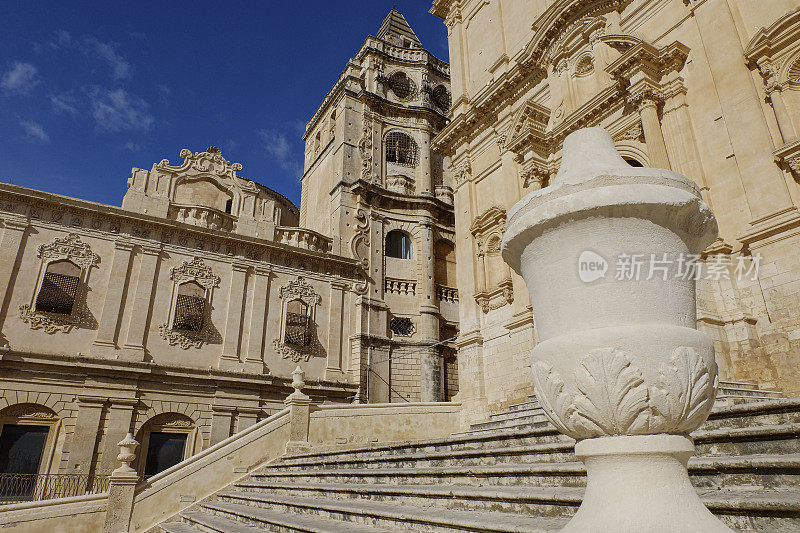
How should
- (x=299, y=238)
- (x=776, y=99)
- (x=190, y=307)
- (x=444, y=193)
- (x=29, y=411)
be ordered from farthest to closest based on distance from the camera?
(x=444, y=193)
(x=299, y=238)
(x=190, y=307)
(x=29, y=411)
(x=776, y=99)

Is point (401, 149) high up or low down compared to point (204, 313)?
up

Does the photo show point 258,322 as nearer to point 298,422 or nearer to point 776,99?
point 298,422

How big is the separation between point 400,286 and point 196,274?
9.51m

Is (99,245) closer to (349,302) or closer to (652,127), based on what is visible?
(349,302)

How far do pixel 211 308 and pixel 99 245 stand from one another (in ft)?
15.0

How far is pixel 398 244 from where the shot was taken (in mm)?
25203

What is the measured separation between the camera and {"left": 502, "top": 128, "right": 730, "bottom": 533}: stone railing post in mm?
1837

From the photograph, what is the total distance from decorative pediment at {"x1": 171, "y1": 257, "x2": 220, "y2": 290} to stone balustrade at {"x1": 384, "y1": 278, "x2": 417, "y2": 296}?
8.09m

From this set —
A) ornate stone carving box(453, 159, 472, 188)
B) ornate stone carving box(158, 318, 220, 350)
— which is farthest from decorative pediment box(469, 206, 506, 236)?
ornate stone carving box(158, 318, 220, 350)

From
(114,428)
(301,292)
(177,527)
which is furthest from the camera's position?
(301,292)

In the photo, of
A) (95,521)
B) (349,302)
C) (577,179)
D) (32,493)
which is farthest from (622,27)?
(32,493)

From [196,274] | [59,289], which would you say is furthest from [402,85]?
[59,289]

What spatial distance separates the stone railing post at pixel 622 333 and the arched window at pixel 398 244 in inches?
882

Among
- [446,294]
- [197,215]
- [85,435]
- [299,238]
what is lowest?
[85,435]
